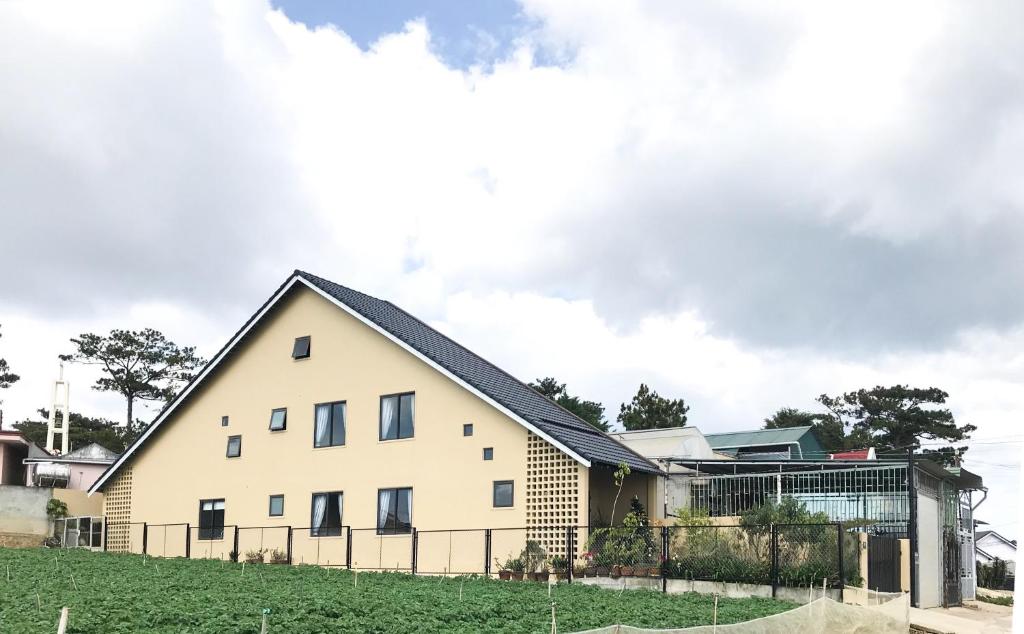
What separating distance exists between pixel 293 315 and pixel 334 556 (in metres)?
7.30

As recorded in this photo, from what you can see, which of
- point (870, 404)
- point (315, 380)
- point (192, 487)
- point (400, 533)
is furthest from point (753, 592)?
point (870, 404)

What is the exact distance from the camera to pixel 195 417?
32.2m

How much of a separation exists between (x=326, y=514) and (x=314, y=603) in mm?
13629

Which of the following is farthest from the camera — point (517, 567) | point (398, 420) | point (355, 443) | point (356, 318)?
point (356, 318)

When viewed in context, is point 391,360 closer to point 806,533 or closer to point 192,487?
point 192,487

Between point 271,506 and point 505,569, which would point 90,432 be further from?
point 505,569

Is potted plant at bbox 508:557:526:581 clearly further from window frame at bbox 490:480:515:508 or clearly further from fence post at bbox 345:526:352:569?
fence post at bbox 345:526:352:569

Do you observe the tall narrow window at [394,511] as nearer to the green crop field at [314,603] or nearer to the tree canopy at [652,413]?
the green crop field at [314,603]

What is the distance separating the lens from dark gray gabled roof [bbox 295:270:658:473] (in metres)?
24.8

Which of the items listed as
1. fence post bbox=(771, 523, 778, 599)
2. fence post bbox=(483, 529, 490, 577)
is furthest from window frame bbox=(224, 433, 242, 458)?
fence post bbox=(771, 523, 778, 599)

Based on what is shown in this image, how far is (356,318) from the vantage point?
1121 inches

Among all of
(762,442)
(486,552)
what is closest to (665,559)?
(486,552)

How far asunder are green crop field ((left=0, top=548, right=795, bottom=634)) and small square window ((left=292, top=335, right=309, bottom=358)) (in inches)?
312

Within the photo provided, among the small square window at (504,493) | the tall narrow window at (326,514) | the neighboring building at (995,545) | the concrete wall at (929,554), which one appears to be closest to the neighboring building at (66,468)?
the tall narrow window at (326,514)
